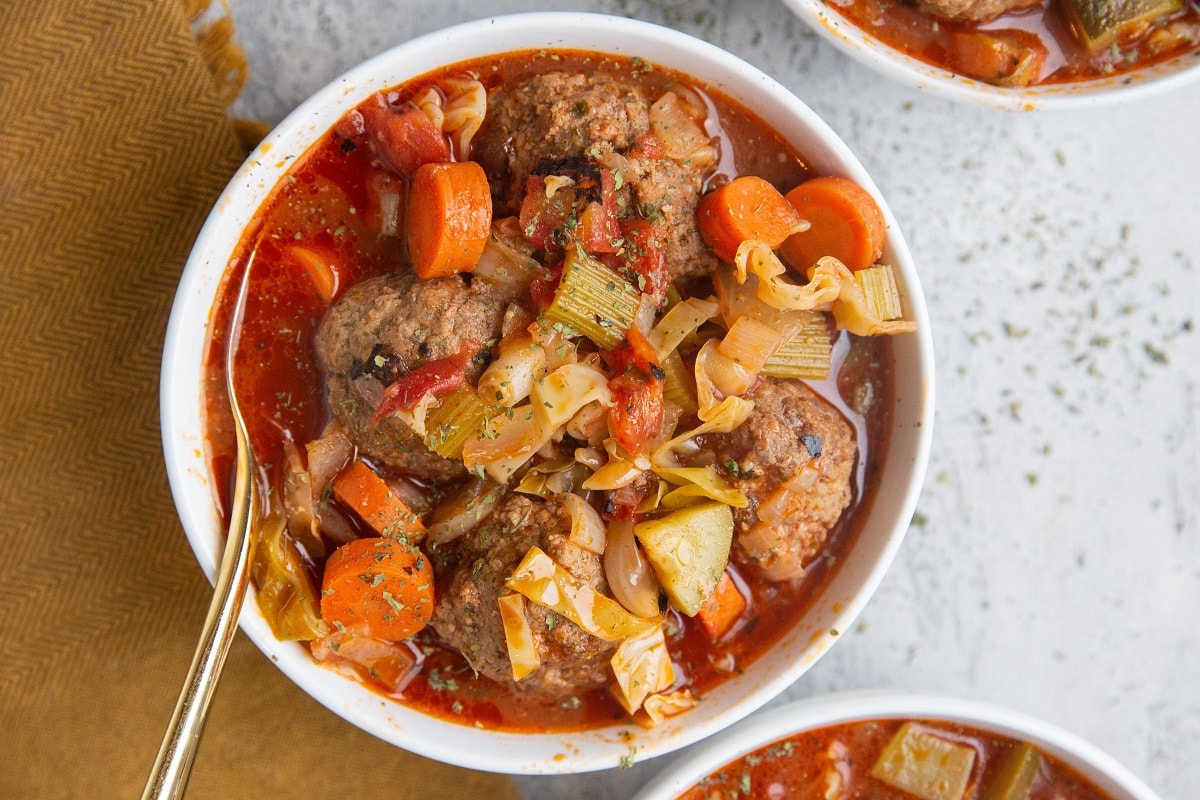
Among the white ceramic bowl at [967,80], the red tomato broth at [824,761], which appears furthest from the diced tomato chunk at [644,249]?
the red tomato broth at [824,761]

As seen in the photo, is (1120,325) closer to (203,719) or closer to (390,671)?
(390,671)

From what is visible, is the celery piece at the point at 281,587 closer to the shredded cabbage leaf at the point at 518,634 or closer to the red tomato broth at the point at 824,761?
the shredded cabbage leaf at the point at 518,634

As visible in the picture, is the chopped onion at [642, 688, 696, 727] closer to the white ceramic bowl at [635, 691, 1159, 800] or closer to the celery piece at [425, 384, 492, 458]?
the white ceramic bowl at [635, 691, 1159, 800]

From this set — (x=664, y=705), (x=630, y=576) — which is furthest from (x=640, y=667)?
(x=630, y=576)

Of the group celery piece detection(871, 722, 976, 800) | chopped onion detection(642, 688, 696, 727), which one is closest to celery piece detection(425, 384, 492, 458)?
chopped onion detection(642, 688, 696, 727)

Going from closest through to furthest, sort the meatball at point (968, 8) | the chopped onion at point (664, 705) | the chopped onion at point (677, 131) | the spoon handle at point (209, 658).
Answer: the spoon handle at point (209, 658), the chopped onion at point (677, 131), the chopped onion at point (664, 705), the meatball at point (968, 8)

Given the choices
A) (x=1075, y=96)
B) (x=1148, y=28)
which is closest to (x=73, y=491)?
(x=1075, y=96)

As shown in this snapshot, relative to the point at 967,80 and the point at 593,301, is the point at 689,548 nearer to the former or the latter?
the point at 593,301
